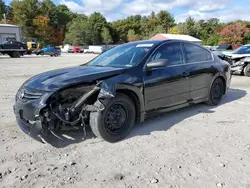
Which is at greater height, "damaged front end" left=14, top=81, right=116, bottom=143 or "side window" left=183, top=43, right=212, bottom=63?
"side window" left=183, top=43, right=212, bottom=63

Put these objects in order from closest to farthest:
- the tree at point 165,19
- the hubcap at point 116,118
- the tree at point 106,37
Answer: the hubcap at point 116,118, the tree at point 106,37, the tree at point 165,19

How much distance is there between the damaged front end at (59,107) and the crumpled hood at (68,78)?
8cm

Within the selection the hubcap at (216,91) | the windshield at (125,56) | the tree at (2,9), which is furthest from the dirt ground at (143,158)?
the tree at (2,9)

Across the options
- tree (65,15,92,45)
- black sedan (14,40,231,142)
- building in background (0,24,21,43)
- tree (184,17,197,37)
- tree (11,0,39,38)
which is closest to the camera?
black sedan (14,40,231,142)

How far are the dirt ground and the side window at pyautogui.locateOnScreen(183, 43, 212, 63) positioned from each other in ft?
4.31

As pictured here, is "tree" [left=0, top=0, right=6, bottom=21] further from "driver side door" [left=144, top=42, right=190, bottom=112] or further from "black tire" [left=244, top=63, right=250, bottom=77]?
"driver side door" [left=144, top=42, right=190, bottom=112]

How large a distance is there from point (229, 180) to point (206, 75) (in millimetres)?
3169

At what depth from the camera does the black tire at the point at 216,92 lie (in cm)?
598

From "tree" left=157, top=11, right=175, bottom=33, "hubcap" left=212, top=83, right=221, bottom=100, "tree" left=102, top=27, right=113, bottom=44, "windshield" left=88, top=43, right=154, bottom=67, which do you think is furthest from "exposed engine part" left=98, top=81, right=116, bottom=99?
"tree" left=157, top=11, right=175, bottom=33

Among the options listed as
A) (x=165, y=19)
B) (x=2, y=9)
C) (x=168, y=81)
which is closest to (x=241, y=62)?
(x=168, y=81)

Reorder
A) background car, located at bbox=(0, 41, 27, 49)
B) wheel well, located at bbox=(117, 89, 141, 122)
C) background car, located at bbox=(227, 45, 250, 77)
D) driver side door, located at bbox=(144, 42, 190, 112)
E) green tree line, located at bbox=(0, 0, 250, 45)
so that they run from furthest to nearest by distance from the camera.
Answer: green tree line, located at bbox=(0, 0, 250, 45)
background car, located at bbox=(0, 41, 27, 49)
background car, located at bbox=(227, 45, 250, 77)
driver side door, located at bbox=(144, 42, 190, 112)
wheel well, located at bbox=(117, 89, 141, 122)

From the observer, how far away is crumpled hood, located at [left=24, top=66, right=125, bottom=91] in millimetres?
3723

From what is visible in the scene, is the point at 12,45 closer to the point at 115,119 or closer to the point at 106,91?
the point at 115,119

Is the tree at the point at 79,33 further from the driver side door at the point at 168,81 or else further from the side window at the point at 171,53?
the driver side door at the point at 168,81
